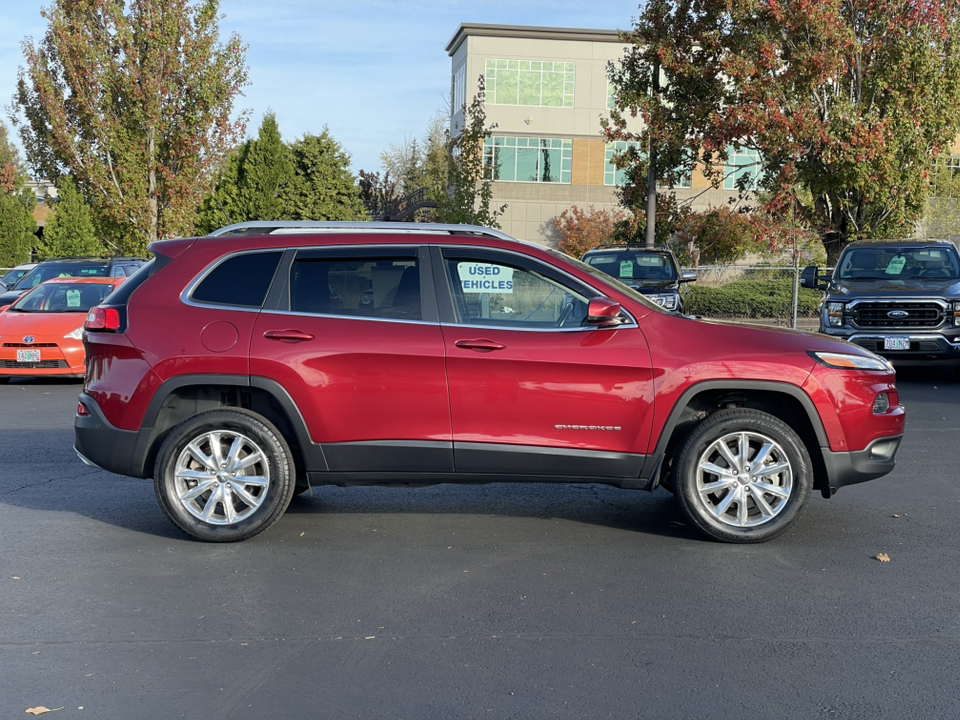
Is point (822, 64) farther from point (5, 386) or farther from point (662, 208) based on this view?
point (5, 386)

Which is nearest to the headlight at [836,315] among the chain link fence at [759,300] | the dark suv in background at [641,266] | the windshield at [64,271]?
the dark suv in background at [641,266]

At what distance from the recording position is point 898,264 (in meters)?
15.6

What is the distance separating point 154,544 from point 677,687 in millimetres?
3496

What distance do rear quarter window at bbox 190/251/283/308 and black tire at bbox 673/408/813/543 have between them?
2.68m

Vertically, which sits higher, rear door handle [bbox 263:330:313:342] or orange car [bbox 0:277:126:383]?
rear door handle [bbox 263:330:313:342]

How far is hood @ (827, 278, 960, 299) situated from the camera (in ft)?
47.9

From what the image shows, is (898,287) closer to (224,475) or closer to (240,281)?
(240,281)

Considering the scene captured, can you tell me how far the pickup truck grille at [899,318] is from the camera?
14484 millimetres

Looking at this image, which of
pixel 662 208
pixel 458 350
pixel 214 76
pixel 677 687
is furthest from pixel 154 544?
pixel 214 76

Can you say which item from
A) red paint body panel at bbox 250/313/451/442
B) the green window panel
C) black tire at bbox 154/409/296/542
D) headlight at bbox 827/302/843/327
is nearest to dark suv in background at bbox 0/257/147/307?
headlight at bbox 827/302/843/327

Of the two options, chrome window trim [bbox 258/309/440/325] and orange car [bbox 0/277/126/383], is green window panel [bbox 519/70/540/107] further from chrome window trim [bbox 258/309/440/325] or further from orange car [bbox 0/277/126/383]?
chrome window trim [bbox 258/309/440/325]

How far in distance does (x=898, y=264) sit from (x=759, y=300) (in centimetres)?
1138

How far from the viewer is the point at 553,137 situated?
5078cm

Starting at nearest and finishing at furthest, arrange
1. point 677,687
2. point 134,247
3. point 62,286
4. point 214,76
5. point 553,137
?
1. point 677,687
2. point 62,286
3. point 214,76
4. point 134,247
5. point 553,137
